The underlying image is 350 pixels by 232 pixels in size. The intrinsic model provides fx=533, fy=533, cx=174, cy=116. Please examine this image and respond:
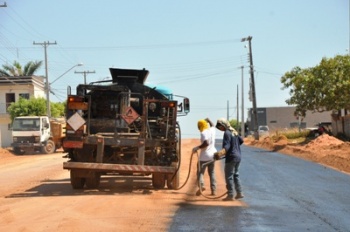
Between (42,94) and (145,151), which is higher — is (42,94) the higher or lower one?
the higher one

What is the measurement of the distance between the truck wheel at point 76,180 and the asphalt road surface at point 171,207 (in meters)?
0.20

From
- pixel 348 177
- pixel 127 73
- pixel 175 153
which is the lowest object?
pixel 348 177

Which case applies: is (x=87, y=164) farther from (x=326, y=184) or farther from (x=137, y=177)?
(x=326, y=184)

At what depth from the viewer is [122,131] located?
1289 cm

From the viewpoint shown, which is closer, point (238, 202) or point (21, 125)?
point (238, 202)

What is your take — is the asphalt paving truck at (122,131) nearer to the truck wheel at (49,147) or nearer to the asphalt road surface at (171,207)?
the asphalt road surface at (171,207)

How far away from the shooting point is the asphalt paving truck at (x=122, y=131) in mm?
12250

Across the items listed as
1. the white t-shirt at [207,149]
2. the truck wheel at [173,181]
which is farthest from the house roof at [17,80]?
the white t-shirt at [207,149]

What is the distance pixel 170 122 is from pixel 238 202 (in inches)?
111

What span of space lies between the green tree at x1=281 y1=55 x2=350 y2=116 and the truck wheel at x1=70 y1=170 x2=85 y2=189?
23.1 meters

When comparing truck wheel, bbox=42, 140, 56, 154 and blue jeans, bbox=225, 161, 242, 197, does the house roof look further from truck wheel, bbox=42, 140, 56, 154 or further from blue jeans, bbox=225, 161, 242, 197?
blue jeans, bbox=225, 161, 242, 197

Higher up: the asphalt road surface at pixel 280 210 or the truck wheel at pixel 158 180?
the truck wheel at pixel 158 180

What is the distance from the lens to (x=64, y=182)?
15367 mm

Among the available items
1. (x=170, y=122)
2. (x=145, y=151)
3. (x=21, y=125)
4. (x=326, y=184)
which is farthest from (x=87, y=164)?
(x=21, y=125)
